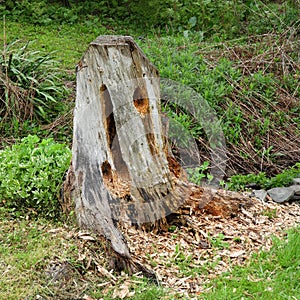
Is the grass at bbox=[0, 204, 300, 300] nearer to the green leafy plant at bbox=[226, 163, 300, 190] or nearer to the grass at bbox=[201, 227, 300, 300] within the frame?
the grass at bbox=[201, 227, 300, 300]

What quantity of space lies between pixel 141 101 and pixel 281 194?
5.74 feet

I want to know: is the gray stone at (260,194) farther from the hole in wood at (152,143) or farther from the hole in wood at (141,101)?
the hole in wood at (141,101)

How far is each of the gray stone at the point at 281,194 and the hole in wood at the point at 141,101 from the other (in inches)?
64.2

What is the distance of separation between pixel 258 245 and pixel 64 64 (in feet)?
14.6

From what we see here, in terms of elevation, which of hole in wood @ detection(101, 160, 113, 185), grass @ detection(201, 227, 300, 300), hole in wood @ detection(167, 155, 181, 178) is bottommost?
grass @ detection(201, 227, 300, 300)

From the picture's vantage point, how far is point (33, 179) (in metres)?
4.02

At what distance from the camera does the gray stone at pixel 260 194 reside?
15.3 ft

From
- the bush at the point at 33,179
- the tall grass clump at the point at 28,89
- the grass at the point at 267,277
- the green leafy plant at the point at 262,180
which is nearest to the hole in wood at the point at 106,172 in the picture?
the bush at the point at 33,179

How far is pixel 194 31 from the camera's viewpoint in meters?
8.05

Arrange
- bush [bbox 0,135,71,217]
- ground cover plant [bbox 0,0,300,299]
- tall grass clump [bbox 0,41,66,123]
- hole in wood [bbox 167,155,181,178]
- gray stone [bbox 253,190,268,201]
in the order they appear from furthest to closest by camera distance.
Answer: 1. tall grass clump [bbox 0,41,66,123]
2. gray stone [bbox 253,190,268,201]
3. hole in wood [bbox 167,155,181,178]
4. bush [bbox 0,135,71,217]
5. ground cover plant [bbox 0,0,300,299]

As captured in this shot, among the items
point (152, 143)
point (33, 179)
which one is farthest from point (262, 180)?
point (33, 179)

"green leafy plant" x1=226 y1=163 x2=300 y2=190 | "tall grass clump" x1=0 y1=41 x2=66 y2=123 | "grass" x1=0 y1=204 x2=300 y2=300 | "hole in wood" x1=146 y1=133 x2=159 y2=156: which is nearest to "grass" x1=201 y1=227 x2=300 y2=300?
"grass" x1=0 y1=204 x2=300 y2=300

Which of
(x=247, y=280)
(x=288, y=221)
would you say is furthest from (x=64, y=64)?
(x=247, y=280)

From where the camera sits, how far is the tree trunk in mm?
3725
